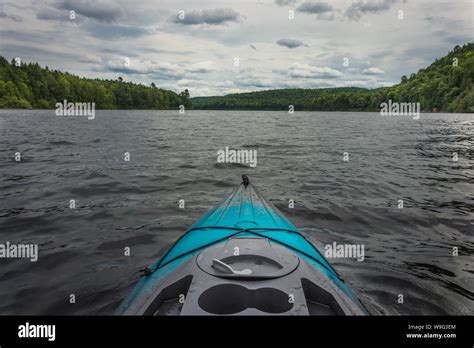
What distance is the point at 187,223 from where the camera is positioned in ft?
25.1

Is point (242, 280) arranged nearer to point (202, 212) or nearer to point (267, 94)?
point (202, 212)

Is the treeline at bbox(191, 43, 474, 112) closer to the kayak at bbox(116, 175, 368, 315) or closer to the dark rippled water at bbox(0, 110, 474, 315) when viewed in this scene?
the dark rippled water at bbox(0, 110, 474, 315)

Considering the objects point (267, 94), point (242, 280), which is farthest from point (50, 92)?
point (242, 280)

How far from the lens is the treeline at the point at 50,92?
91312 millimetres

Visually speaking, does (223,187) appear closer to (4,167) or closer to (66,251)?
(66,251)

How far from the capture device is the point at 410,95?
101688 mm

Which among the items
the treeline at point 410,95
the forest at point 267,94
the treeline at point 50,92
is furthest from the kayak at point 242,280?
the treeline at point 50,92

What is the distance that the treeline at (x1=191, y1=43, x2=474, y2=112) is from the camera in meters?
86.9

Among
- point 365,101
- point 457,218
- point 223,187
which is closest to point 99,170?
point 223,187

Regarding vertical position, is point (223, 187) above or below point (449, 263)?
above

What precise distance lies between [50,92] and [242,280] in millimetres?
125068

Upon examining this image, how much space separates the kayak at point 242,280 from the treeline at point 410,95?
71.1m
